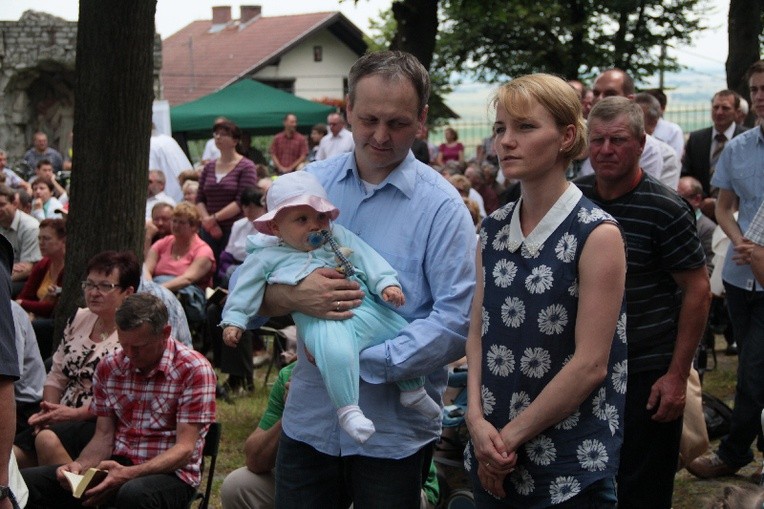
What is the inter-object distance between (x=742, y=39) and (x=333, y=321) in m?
13.9

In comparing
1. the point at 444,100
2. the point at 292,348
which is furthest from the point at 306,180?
the point at 444,100

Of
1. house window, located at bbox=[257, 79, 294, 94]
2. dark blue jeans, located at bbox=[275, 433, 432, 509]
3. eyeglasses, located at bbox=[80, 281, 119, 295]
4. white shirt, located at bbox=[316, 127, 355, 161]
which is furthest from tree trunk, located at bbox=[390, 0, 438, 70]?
house window, located at bbox=[257, 79, 294, 94]

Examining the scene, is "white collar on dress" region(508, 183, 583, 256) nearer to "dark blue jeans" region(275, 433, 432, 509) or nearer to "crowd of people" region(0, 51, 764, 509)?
"crowd of people" region(0, 51, 764, 509)

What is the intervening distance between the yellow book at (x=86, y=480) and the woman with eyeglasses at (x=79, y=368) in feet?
1.41

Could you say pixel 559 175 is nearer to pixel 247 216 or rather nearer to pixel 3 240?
pixel 3 240

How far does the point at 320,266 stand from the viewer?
125 inches

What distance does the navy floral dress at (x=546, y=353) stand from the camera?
2945 millimetres

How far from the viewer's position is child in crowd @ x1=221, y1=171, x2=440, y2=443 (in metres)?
3.04

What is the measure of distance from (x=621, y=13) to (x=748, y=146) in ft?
84.5

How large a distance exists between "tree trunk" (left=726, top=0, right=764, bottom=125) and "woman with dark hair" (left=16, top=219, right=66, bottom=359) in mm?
10174

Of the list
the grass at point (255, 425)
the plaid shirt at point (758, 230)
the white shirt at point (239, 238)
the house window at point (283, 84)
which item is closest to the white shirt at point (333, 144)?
the white shirt at point (239, 238)

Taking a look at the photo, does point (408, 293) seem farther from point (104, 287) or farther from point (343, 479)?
point (104, 287)

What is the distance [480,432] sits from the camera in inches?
120

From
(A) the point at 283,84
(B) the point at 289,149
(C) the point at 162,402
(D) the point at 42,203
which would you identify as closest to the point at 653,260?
(C) the point at 162,402
